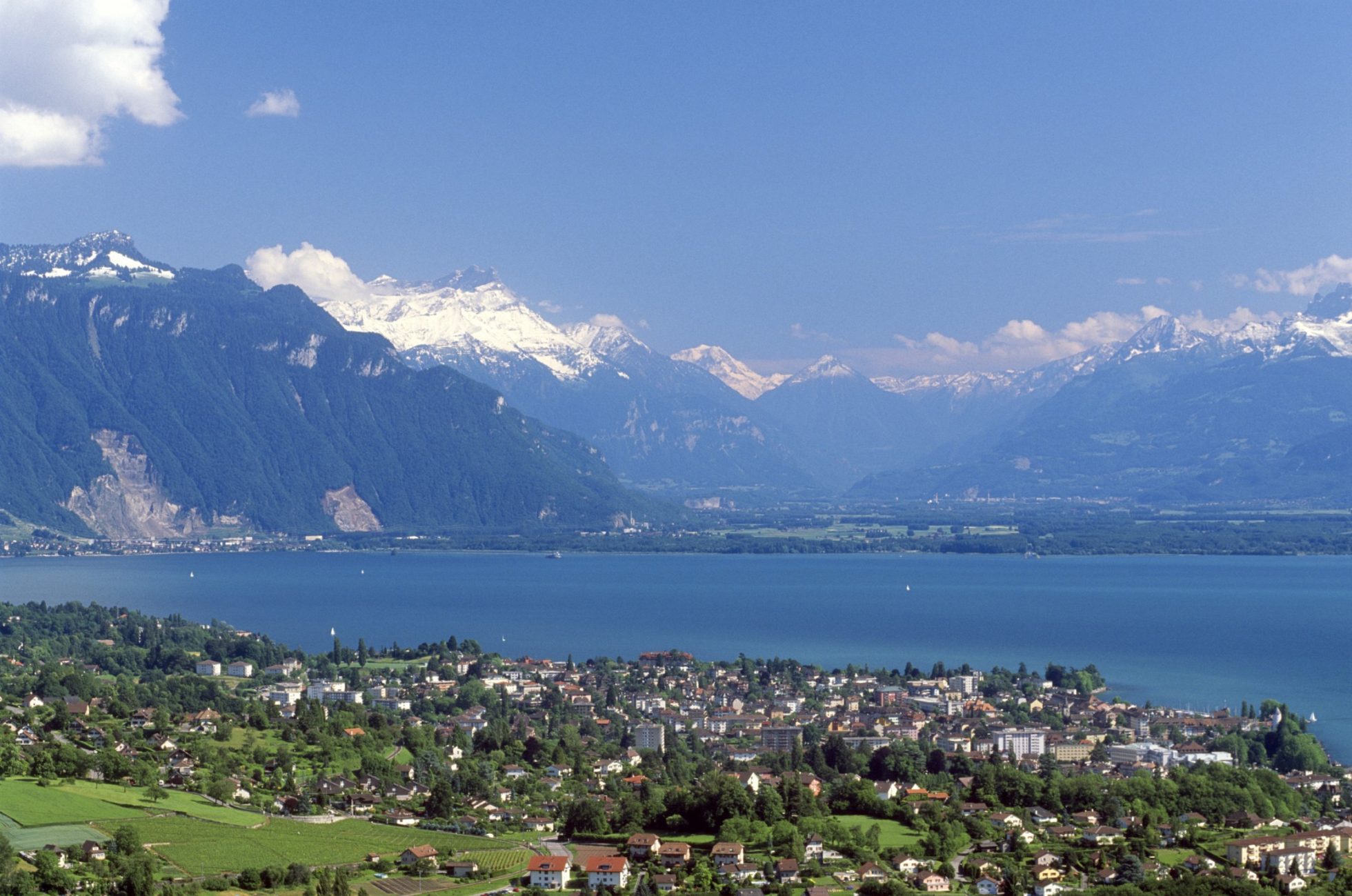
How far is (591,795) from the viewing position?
40.7 metres

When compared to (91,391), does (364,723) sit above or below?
below

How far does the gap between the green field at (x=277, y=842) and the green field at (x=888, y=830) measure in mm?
6709

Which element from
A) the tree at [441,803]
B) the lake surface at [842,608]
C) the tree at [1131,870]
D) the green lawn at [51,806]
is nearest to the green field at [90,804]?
the green lawn at [51,806]

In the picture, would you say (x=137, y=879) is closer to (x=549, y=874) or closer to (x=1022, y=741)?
(x=549, y=874)

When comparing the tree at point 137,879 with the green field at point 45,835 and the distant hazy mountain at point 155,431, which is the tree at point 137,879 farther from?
the distant hazy mountain at point 155,431

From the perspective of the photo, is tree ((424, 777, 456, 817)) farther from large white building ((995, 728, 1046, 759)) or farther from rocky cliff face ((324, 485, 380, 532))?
rocky cliff face ((324, 485, 380, 532))

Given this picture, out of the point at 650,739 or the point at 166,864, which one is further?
the point at 650,739

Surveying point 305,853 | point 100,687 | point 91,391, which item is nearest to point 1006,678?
point 100,687

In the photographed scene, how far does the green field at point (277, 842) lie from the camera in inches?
1289

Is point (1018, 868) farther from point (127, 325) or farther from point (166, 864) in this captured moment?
point (127, 325)

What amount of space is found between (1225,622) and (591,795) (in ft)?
180

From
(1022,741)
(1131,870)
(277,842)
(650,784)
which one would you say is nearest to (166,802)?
(277,842)

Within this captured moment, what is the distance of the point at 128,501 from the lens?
175 metres

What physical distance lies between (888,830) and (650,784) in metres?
6.53
